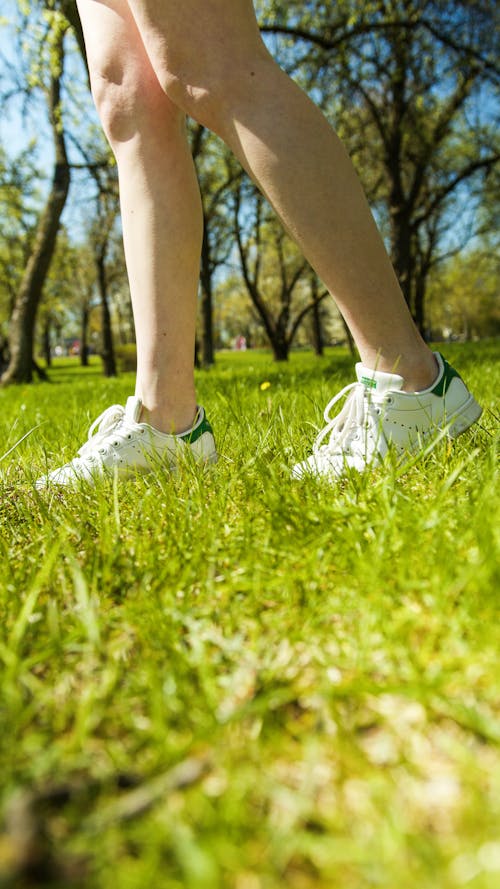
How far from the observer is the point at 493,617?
0.91 meters

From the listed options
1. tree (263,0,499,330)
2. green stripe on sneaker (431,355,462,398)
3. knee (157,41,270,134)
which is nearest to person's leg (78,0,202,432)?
knee (157,41,270,134)

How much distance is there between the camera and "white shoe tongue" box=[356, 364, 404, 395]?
5.72 feet

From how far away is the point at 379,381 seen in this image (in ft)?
5.77

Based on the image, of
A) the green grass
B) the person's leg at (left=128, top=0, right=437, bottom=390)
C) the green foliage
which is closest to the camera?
the green grass

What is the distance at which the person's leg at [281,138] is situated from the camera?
5.29 feet

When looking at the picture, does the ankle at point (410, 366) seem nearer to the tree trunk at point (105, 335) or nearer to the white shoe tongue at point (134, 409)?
the white shoe tongue at point (134, 409)

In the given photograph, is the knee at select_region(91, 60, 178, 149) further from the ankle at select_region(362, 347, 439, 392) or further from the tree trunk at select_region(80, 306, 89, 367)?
the tree trunk at select_region(80, 306, 89, 367)

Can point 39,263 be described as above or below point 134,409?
above

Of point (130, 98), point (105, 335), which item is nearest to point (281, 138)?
point (130, 98)

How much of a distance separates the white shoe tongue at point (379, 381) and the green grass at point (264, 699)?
14.7 inches

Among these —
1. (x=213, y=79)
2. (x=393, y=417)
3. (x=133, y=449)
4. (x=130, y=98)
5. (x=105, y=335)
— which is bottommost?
(x=133, y=449)

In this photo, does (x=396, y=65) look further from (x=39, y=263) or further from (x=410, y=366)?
(x=410, y=366)

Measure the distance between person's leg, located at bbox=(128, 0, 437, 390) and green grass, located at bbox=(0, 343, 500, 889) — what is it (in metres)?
0.58

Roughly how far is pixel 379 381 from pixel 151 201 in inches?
37.9
